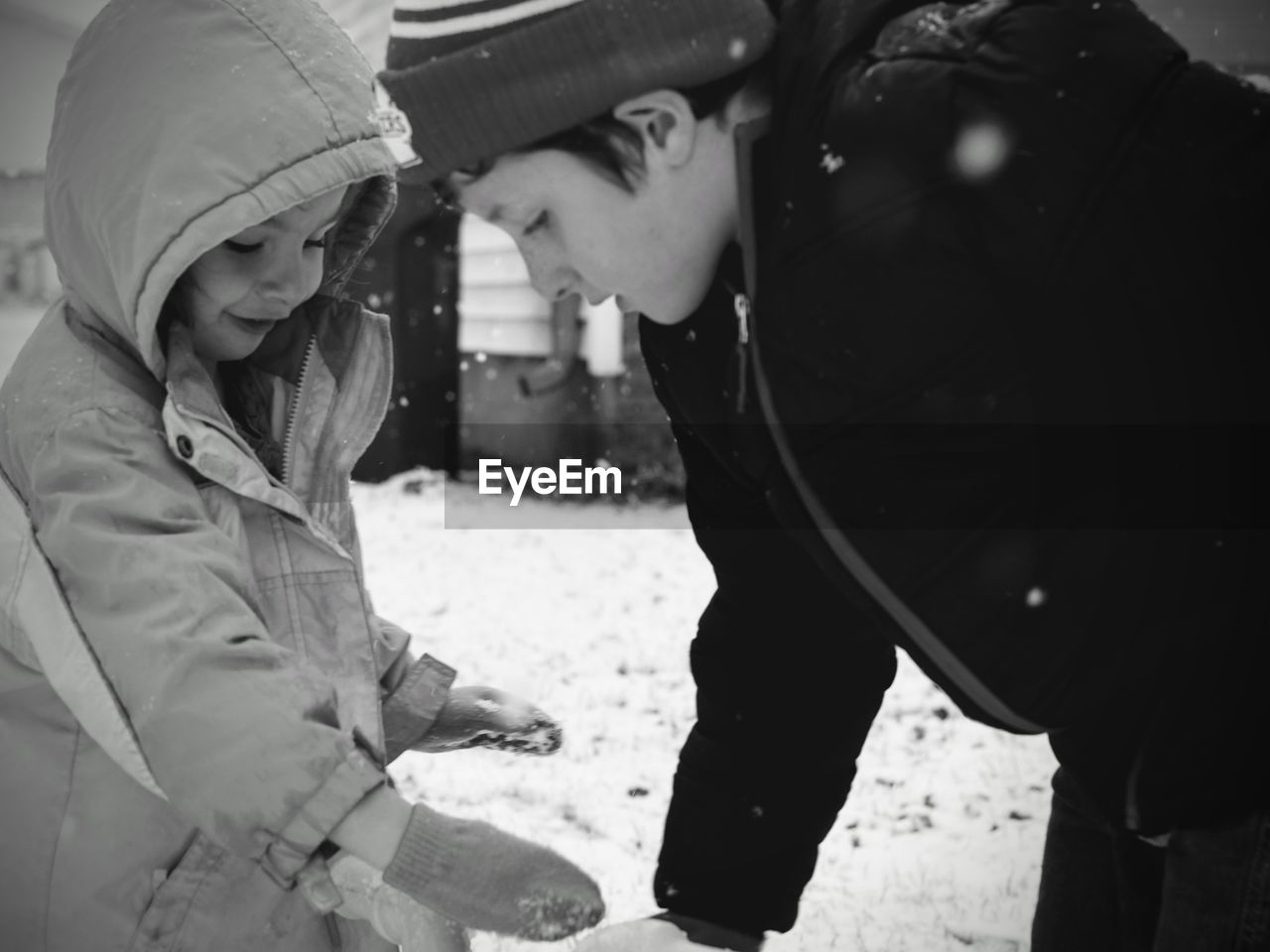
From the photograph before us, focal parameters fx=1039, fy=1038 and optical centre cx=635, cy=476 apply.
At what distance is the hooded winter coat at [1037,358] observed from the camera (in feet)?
3.16

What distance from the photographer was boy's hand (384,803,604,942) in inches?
55.7

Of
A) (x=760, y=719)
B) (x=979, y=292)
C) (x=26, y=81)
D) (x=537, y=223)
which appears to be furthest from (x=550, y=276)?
(x=26, y=81)

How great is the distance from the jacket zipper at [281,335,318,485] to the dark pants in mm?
1415

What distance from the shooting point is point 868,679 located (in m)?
1.67

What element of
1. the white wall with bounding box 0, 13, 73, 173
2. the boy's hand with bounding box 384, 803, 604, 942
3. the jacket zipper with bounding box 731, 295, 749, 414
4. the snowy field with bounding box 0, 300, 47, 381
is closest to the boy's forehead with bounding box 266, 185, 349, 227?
the jacket zipper with bounding box 731, 295, 749, 414

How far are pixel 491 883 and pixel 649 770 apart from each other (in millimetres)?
2391

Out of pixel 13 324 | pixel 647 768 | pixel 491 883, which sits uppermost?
pixel 491 883

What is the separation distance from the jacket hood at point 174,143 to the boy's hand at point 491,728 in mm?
865

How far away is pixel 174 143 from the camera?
1.63 meters

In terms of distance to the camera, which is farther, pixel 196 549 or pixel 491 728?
pixel 491 728

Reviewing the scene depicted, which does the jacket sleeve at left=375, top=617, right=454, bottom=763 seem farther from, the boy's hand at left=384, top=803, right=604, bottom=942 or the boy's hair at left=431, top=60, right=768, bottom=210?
the boy's hair at left=431, top=60, right=768, bottom=210

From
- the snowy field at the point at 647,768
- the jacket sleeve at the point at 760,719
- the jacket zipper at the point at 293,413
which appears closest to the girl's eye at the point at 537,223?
the jacket sleeve at the point at 760,719

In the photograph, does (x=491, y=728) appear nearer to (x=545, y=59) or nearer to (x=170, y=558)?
(x=170, y=558)

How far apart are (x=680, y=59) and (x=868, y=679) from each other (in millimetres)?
1007
